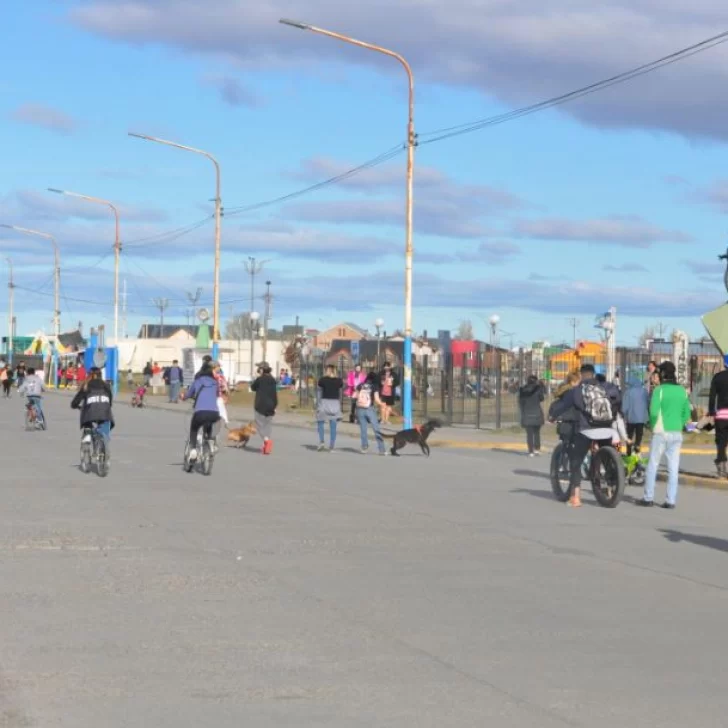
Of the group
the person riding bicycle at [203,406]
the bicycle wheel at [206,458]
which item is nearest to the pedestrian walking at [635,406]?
the person riding bicycle at [203,406]

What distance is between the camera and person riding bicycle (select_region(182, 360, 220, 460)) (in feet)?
72.5

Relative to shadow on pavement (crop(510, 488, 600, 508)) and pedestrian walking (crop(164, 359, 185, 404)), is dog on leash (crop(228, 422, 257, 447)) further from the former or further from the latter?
pedestrian walking (crop(164, 359, 185, 404))

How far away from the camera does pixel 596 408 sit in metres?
18.0

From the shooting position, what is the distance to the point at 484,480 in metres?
22.5

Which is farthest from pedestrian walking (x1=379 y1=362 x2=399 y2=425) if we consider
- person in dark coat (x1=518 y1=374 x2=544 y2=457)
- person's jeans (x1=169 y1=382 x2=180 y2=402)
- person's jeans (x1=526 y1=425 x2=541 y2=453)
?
person's jeans (x1=169 y1=382 x2=180 y2=402)

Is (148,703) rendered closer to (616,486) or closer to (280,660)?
(280,660)

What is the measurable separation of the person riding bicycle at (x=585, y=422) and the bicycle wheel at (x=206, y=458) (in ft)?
20.8

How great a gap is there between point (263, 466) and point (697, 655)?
16499 mm

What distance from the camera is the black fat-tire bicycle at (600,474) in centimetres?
1791

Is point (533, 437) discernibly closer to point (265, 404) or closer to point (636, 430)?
point (636, 430)

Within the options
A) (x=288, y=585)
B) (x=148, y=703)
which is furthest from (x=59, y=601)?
(x=148, y=703)

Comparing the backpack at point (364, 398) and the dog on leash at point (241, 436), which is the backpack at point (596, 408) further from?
the dog on leash at point (241, 436)

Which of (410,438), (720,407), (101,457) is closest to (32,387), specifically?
(410,438)

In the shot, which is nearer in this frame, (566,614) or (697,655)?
(697,655)
